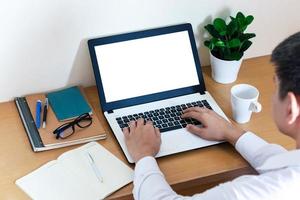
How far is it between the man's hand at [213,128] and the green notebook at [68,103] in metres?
0.32

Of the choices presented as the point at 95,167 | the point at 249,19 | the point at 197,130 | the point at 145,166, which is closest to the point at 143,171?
the point at 145,166

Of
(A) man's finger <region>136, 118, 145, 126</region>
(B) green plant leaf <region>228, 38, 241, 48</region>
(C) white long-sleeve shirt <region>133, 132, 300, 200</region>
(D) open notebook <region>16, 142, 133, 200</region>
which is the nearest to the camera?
(C) white long-sleeve shirt <region>133, 132, 300, 200</region>

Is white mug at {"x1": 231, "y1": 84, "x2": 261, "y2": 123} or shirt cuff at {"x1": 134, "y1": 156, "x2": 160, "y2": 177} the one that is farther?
white mug at {"x1": 231, "y1": 84, "x2": 261, "y2": 123}

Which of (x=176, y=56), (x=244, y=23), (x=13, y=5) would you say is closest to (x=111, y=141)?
(x=176, y=56)

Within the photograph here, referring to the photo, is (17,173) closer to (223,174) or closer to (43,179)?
(43,179)

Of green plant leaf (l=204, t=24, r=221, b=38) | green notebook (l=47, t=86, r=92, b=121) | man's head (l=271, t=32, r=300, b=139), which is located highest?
man's head (l=271, t=32, r=300, b=139)

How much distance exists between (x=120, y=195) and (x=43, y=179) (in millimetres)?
200

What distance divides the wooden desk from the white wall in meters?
0.11

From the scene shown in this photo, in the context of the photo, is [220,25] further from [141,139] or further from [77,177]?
[77,177]

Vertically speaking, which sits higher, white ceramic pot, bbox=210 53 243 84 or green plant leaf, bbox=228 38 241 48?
green plant leaf, bbox=228 38 241 48

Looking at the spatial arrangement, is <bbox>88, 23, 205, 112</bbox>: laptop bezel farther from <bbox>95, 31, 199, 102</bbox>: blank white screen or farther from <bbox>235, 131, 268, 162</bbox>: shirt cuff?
<bbox>235, 131, 268, 162</bbox>: shirt cuff

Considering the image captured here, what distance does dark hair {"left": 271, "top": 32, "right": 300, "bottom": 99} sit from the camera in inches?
40.1

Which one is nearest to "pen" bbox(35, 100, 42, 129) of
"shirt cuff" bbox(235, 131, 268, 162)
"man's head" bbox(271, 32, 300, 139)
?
"shirt cuff" bbox(235, 131, 268, 162)

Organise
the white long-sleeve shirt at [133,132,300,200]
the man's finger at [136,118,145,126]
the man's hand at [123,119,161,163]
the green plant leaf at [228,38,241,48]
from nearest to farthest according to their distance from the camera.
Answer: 1. the white long-sleeve shirt at [133,132,300,200]
2. the man's hand at [123,119,161,163]
3. the man's finger at [136,118,145,126]
4. the green plant leaf at [228,38,241,48]
